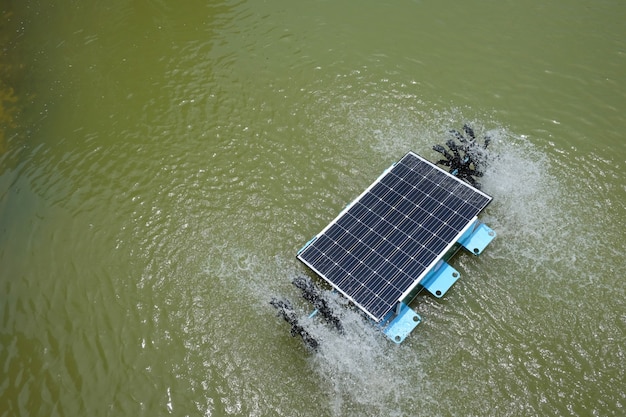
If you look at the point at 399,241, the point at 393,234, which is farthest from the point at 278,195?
the point at 399,241

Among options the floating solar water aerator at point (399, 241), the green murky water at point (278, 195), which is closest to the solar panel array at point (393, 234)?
the floating solar water aerator at point (399, 241)

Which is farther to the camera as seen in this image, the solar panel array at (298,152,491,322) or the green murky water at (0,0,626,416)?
the solar panel array at (298,152,491,322)

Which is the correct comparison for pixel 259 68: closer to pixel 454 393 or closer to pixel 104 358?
pixel 104 358

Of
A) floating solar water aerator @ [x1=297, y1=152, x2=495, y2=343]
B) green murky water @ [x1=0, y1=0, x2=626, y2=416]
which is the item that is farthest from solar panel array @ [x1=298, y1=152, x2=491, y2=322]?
green murky water @ [x1=0, y1=0, x2=626, y2=416]

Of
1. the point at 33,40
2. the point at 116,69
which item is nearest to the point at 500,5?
the point at 116,69

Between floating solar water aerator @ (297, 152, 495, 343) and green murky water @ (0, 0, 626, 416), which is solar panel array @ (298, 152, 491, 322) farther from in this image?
green murky water @ (0, 0, 626, 416)
